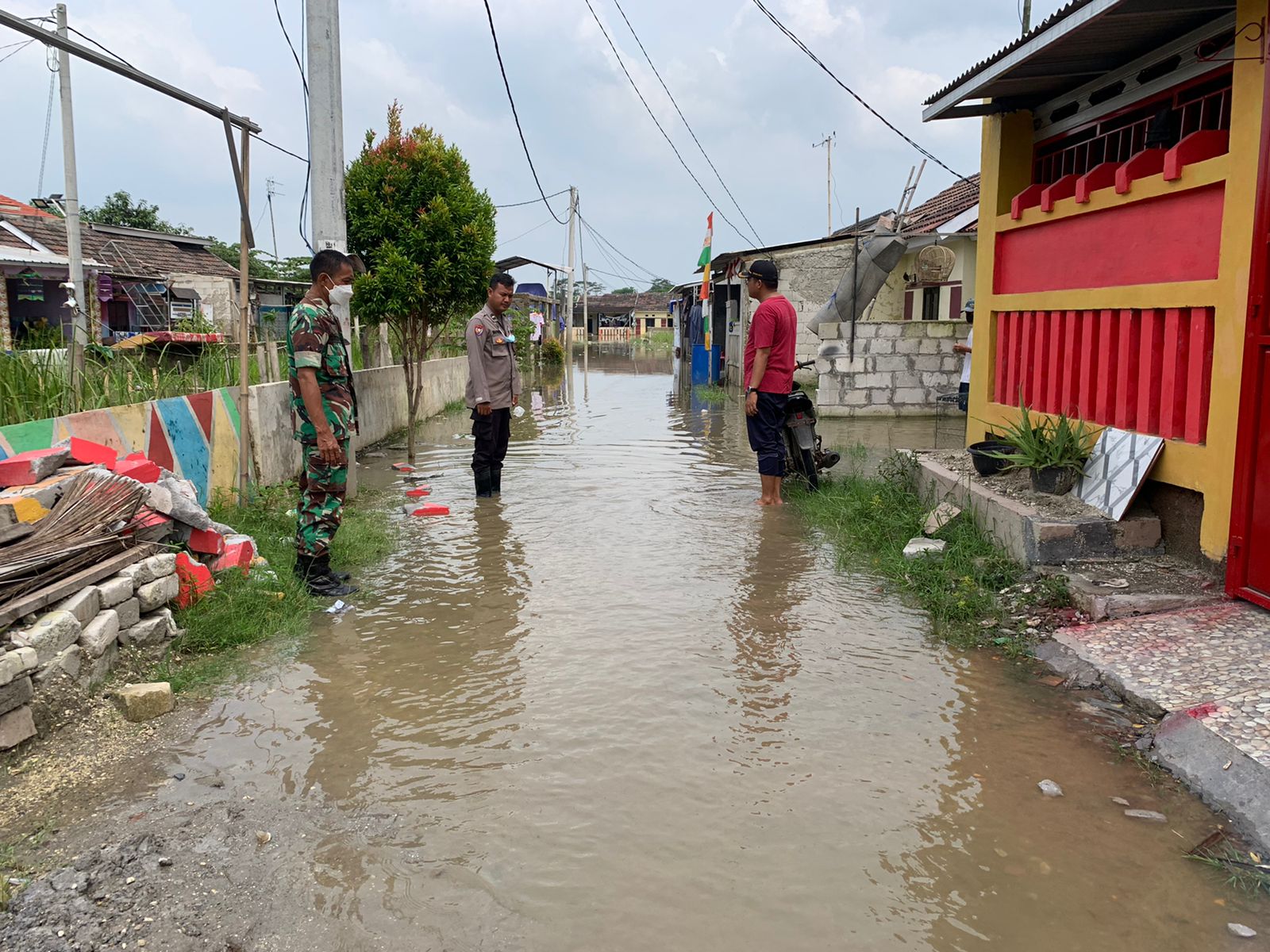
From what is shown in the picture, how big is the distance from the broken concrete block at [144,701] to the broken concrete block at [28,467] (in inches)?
46.0

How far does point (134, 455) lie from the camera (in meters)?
5.04

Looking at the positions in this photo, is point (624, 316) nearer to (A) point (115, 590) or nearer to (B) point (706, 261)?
(B) point (706, 261)

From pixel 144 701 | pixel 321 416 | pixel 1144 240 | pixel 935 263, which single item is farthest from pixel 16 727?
pixel 935 263

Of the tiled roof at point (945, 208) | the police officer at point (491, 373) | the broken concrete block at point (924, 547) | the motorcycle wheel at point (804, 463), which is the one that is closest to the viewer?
the broken concrete block at point (924, 547)

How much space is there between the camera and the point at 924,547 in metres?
6.09

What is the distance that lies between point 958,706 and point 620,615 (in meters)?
1.91

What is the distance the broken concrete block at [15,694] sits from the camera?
3293mm

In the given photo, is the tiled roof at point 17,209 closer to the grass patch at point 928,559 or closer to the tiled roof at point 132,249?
the tiled roof at point 132,249

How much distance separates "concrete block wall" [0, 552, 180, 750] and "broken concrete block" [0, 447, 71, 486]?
24.8 inches

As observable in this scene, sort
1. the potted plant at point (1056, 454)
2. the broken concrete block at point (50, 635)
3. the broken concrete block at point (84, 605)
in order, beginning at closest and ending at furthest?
1. the broken concrete block at point (50, 635)
2. the broken concrete block at point (84, 605)
3. the potted plant at point (1056, 454)

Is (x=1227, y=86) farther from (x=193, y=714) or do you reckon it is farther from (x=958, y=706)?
(x=193, y=714)

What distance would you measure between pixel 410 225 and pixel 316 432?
4.96m

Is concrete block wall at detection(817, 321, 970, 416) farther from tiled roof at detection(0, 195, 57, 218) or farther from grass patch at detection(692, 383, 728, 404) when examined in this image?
tiled roof at detection(0, 195, 57, 218)

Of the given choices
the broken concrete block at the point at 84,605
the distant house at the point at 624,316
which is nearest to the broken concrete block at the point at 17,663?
the broken concrete block at the point at 84,605
